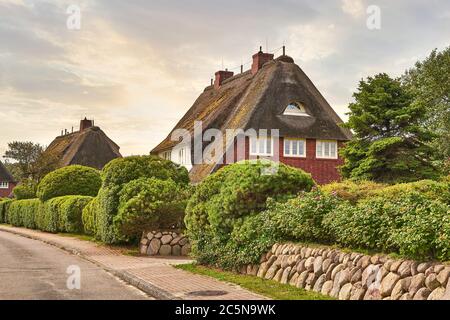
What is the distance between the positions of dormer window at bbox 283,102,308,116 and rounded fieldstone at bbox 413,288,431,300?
31.2 m

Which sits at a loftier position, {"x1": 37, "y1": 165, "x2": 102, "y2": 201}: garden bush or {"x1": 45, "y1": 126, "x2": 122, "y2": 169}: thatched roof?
{"x1": 45, "y1": 126, "x2": 122, "y2": 169}: thatched roof

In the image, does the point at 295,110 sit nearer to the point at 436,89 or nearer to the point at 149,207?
the point at 436,89

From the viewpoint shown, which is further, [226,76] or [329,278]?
[226,76]

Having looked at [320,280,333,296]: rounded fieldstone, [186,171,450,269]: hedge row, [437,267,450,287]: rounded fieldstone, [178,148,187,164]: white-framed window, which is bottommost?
[320,280,333,296]: rounded fieldstone

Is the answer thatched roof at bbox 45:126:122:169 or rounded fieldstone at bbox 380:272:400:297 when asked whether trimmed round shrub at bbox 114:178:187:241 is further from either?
thatched roof at bbox 45:126:122:169

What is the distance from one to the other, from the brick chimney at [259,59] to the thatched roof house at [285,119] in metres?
Answer: 0.73

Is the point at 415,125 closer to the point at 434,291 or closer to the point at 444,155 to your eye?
the point at 444,155

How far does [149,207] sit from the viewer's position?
20.4m

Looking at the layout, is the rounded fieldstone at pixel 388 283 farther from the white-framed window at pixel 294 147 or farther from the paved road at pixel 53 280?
the white-framed window at pixel 294 147

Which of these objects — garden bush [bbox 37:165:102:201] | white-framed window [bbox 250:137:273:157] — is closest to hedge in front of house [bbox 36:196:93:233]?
garden bush [bbox 37:165:102:201]

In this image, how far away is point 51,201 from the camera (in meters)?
35.2

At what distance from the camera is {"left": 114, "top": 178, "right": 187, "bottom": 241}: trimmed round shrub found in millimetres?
20422

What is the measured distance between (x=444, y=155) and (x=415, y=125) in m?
17.3
